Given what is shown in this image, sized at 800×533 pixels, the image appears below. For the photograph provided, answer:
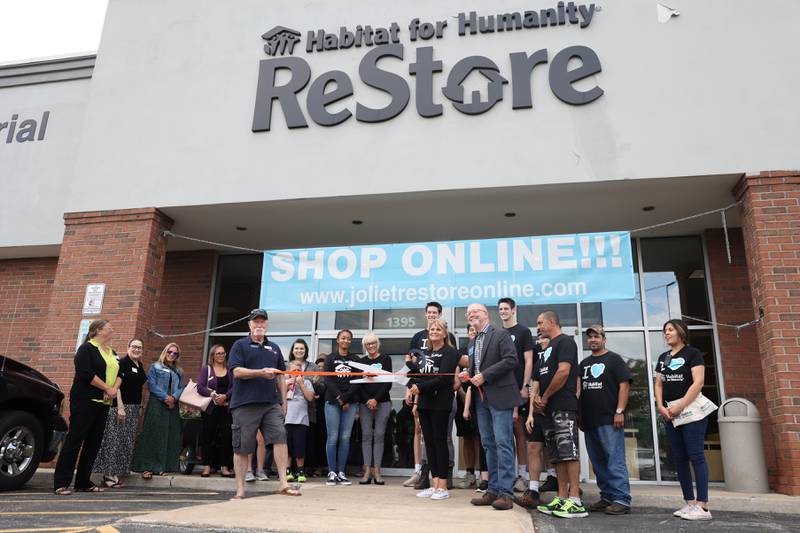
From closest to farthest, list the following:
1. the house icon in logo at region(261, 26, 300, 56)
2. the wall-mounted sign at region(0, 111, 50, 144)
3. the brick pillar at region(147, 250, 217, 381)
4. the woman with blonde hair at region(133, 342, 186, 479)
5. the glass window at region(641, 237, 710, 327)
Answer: the woman with blonde hair at region(133, 342, 186, 479) → the house icon in logo at region(261, 26, 300, 56) → the glass window at region(641, 237, 710, 327) → the brick pillar at region(147, 250, 217, 381) → the wall-mounted sign at region(0, 111, 50, 144)

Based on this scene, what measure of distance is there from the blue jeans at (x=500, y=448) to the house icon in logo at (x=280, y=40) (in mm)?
6343

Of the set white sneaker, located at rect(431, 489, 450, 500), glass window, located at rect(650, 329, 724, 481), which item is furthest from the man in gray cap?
glass window, located at rect(650, 329, 724, 481)

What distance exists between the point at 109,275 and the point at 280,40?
14.4ft

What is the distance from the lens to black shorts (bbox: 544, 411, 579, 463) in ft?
16.5

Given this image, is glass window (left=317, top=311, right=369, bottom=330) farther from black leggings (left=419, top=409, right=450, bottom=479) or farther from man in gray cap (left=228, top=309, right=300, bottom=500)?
black leggings (left=419, top=409, right=450, bottom=479)

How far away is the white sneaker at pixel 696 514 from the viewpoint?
511 centimetres

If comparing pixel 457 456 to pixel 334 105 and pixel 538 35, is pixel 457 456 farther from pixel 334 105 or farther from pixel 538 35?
pixel 538 35

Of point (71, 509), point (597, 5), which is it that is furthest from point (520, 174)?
point (71, 509)

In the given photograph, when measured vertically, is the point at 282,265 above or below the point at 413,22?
below

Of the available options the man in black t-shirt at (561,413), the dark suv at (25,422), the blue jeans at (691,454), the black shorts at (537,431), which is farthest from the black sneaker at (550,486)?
the dark suv at (25,422)

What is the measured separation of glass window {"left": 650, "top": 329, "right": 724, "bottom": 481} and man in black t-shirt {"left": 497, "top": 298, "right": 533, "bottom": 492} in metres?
3.20

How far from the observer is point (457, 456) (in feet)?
29.1

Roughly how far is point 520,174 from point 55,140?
815cm

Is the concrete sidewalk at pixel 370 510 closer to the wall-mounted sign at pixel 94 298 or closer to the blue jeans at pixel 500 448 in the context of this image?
the blue jeans at pixel 500 448
